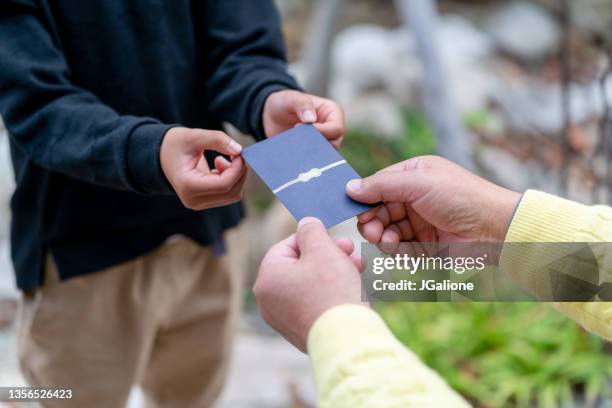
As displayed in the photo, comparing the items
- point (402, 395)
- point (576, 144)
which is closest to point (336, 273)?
point (402, 395)

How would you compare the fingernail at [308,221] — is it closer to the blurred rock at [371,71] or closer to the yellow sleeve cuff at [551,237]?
the yellow sleeve cuff at [551,237]

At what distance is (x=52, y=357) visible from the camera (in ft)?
4.50

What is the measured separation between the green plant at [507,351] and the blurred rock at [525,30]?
10.2ft

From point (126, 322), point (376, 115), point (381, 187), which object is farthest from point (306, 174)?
point (376, 115)

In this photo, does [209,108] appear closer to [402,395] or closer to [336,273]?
[336,273]

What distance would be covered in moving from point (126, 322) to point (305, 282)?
65cm

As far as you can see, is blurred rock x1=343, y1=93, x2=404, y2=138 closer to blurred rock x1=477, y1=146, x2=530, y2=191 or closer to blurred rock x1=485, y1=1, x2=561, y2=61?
blurred rock x1=477, y1=146, x2=530, y2=191

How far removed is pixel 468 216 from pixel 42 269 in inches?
30.5

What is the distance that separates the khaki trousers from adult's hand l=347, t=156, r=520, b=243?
49 centimetres

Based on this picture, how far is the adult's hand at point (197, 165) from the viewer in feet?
3.48

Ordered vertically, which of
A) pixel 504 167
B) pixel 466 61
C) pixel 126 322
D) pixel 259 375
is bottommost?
pixel 259 375

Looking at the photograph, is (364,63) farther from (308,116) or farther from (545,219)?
(545,219)

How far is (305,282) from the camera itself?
0.90 metres

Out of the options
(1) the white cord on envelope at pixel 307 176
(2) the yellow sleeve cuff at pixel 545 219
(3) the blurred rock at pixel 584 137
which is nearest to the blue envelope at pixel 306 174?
(1) the white cord on envelope at pixel 307 176
